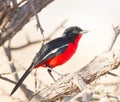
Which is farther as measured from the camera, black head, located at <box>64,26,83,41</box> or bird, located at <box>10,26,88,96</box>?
black head, located at <box>64,26,83,41</box>

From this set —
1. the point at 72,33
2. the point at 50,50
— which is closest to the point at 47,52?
the point at 50,50

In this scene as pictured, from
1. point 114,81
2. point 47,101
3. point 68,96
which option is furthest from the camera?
point 114,81

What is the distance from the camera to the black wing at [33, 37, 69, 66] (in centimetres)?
248

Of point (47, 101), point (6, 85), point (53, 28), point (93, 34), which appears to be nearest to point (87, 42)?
point (93, 34)

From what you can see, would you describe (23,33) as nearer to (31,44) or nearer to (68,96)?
(31,44)

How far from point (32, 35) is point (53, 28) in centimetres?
19

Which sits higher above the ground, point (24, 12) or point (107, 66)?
point (24, 12)

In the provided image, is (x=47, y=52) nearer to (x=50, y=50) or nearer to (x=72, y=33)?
(x=50, y=50)

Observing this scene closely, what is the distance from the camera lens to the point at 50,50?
2514 mm

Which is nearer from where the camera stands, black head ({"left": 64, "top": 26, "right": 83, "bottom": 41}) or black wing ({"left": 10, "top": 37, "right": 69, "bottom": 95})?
black wing ({"left": 10, "top": 37, "right": 69, "bottom": 95})

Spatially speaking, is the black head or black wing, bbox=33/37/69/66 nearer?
black wing, bbox=33/37/69/66

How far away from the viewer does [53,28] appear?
11.7 ft

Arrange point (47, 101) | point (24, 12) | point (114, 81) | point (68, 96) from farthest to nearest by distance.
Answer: point (114, 81) < point (24, 12) < point (47, 101) < point (68, 96)

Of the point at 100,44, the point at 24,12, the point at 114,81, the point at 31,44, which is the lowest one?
the point at 114,81
